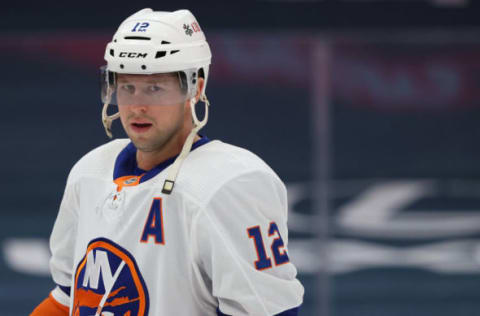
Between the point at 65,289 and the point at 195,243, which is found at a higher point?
the point at 195,243

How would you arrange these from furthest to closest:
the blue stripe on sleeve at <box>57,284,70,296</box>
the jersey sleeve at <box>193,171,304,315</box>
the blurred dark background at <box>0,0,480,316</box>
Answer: the blurred dark background at <box>0,0,480,316</box> < the blue stripe on sleeve at <box>57,284,70,296</box> < the jersey sleeve at <box>193,171,304,315</box>

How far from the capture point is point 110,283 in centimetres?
183

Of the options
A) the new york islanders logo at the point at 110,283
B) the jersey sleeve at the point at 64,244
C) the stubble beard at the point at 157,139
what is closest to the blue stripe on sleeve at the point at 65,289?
the jersey sleeve at the point at 64,244

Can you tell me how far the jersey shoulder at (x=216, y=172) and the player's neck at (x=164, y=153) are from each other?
0.15 feet

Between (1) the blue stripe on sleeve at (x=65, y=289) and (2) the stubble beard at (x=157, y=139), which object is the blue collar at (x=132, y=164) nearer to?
(2) the stubble beard at (x=157, y=139)

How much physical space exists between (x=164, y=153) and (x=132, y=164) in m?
0.12

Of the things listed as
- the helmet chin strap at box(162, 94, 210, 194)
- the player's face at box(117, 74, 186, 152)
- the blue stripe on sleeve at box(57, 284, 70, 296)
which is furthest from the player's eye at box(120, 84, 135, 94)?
the blue stripe on sleeve at box(57, 284, 70, 296)

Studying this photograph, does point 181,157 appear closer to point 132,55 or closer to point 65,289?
point 132,55

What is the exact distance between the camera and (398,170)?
4.00 metres

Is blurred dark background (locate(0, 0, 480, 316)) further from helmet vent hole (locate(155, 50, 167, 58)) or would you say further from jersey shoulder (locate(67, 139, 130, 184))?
helmet vent hole (locate(155, 50, 167, 58))

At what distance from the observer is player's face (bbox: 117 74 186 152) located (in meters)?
1.79

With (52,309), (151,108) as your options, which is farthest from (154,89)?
(52,309)

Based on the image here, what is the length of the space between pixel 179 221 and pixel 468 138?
7.83 ft

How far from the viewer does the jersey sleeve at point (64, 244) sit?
204 cm
